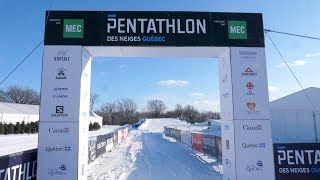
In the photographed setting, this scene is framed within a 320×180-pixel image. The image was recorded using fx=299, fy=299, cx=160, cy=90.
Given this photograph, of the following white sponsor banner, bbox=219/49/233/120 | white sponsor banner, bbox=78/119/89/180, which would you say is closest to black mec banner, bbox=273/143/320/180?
white sponsor banner, bbox=219/49/233/120

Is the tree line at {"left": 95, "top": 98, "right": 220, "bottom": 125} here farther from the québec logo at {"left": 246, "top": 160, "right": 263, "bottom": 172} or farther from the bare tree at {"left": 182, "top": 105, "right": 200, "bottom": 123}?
the québec logo at {"left": 246, "top": 160, "right": 263, "bottom": 172}

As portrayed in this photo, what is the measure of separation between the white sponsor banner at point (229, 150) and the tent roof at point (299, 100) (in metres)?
26.5

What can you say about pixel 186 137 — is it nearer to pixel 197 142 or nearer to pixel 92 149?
pixel 197 142

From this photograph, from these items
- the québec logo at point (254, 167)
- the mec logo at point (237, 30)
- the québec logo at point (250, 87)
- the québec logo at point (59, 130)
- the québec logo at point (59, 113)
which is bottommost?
the québec logo at point (254, 167)

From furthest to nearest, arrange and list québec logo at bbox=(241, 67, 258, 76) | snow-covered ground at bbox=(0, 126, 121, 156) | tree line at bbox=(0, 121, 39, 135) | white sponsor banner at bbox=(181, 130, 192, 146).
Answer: tree line at bbox=(0, 121, 39, 135) < white sponsor banner at bbox=(181, 130, 192, 146) < snow-covered ground at bbox=(0, 126, 121, 156) < québec logo at bbox=(241, 67, 258, 76)

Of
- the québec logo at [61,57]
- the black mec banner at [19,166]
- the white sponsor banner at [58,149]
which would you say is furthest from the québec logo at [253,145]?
the black mec banner at [19,166]

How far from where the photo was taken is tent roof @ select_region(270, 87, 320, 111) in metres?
31.0

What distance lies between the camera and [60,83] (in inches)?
276

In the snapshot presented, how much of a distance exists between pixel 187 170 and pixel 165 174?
1.43m

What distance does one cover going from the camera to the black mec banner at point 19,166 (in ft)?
16.7

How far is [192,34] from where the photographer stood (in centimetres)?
750

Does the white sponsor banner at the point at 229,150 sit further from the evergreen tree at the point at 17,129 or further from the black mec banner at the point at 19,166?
the evergreen tree at the point at 17,129

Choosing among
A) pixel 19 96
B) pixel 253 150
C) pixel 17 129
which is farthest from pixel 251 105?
pixel 19 96

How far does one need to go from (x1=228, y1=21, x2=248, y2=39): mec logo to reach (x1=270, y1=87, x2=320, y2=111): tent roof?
87.6 feet
